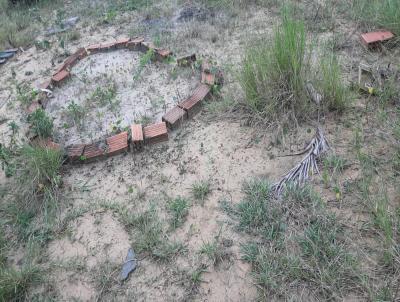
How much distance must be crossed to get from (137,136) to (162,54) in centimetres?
150

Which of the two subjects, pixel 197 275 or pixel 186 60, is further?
pixel 186 60

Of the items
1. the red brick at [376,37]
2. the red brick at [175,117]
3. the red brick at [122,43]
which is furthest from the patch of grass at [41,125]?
the red brick at [376,37]

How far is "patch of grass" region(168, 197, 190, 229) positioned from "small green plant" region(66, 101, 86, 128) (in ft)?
5.01

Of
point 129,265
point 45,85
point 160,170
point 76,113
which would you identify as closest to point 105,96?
point 76,113

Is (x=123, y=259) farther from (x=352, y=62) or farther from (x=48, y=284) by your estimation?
(x=352, y=62)

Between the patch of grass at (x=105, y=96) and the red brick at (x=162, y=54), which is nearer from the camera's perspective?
the patch of grass at (x=105, y=96)

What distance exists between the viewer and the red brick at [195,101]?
3.37 m

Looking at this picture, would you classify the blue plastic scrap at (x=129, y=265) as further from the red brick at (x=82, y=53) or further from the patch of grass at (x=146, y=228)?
the red brick at (x=82, y=53)

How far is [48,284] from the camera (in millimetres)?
2256

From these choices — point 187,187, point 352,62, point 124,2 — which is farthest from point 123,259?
point 124,2

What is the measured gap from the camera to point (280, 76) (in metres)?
2.99

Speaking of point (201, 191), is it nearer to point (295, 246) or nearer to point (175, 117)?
point (295, 246)

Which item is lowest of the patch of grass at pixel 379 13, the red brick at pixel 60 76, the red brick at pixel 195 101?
the red brick at pixel 195 101

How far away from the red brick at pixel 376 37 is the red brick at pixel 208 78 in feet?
5.33
